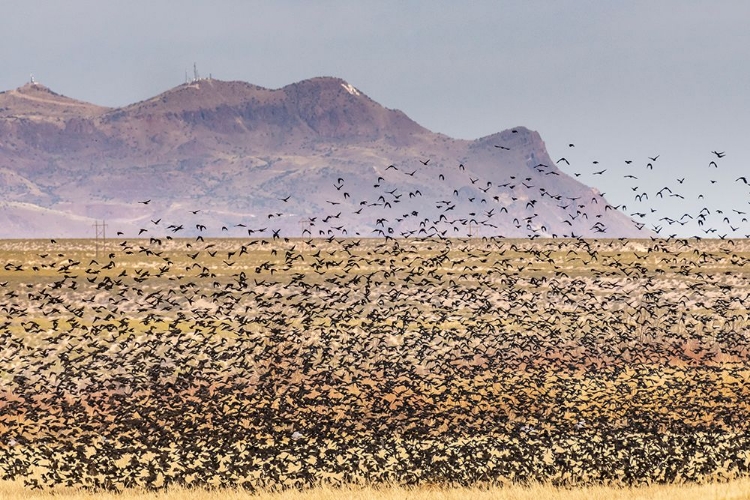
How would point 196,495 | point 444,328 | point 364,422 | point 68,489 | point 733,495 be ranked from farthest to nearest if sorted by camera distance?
point 444,328, point 364,422, point 68,489, point 196,495, point 733,495

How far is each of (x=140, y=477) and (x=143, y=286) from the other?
109 meters

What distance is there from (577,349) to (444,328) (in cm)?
2018

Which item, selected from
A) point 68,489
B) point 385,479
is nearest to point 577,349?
point 385,479

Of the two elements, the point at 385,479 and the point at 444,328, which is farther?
the point at 444,328

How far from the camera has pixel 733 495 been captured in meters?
23.5

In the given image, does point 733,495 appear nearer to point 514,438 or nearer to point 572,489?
point 572,489

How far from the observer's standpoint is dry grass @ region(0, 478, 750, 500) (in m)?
25.0

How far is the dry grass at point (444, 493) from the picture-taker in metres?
25.0

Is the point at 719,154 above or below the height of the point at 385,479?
above

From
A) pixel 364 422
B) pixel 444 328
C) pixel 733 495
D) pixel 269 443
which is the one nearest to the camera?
pixel 733 495

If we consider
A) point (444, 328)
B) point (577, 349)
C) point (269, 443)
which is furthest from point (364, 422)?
point (444, 328)

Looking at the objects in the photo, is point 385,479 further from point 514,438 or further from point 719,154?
point 719,154

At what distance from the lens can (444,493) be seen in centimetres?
2688

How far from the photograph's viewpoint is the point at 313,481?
30.4 metres
